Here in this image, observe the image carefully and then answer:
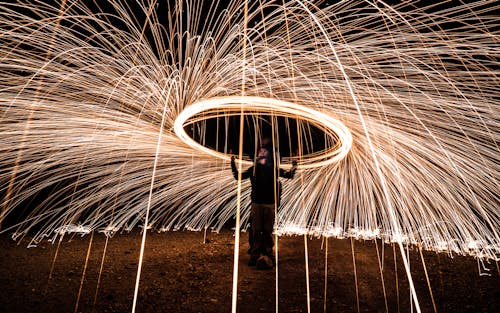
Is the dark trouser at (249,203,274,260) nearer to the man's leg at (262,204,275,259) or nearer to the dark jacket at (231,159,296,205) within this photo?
the man's leg at (262,204,275,259)

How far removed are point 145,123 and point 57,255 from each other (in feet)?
8.61

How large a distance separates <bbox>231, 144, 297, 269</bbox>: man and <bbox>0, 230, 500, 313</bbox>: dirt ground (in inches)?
13.1

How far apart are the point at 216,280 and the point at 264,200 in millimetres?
1366

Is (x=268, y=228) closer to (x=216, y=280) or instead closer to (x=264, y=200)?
(x=264, y=200)

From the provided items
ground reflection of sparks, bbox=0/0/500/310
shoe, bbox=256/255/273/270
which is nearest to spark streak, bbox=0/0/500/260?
ground reflection of sparks, bbox=0/0/500/310

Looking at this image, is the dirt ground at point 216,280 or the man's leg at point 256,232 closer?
the dirt ground at point 216,280

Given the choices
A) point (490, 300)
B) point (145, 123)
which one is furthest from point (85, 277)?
point (490, 300)

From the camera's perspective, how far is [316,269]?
17.8 ft

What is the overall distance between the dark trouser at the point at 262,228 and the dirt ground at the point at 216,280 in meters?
0.32

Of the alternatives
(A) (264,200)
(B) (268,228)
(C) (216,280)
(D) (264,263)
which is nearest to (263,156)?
(A) (264,200)

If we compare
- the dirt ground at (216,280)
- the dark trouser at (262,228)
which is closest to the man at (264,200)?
the dark trouser at (262,228)

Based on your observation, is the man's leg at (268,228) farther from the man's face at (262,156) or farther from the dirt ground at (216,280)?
the man's face at (262,156)

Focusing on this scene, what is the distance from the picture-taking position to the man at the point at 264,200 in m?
5.42

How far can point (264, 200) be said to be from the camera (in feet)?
17.9
